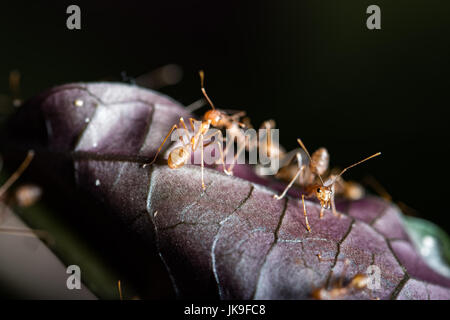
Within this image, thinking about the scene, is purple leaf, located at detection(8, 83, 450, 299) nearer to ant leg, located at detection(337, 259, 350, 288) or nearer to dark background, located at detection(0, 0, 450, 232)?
ant leg, located at detection(337, 259, 350, 288)

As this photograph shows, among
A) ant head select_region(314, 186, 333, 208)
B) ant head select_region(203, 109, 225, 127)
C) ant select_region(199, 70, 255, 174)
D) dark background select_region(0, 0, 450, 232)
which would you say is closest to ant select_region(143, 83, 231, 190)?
ant select_region(199, 70, 255, 174)

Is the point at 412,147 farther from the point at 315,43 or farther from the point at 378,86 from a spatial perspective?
the point at 315,43

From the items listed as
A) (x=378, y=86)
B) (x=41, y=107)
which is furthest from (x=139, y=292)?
(x=378, y=86)

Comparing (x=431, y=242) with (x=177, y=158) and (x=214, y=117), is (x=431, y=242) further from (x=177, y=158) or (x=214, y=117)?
(x=177, y=158)

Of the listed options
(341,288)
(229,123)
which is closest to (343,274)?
(341,288)

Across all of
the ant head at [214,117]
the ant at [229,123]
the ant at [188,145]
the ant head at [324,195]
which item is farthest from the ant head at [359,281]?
the ant head at [214,117]

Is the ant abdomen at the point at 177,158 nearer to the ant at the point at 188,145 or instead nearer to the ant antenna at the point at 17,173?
the ant at the point at 188,145
